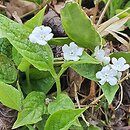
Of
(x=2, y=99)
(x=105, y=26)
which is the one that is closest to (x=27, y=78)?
(x=2, y=99)

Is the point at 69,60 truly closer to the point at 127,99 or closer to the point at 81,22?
the point at 81,22

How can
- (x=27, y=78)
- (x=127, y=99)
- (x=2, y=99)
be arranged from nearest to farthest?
(x=2, y=99), (x=27, y=78), (x=127, y=99)

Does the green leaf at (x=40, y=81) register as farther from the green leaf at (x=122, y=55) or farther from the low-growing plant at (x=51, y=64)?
the green leaf at (x=122, y=55)

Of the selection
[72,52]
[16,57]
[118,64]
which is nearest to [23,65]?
[16,57]

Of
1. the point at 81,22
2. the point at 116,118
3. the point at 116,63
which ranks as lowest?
the point at 116,118

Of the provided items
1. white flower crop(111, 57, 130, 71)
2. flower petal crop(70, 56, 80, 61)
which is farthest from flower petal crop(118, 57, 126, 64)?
flower petal crop(70, 56, 80, 61)
